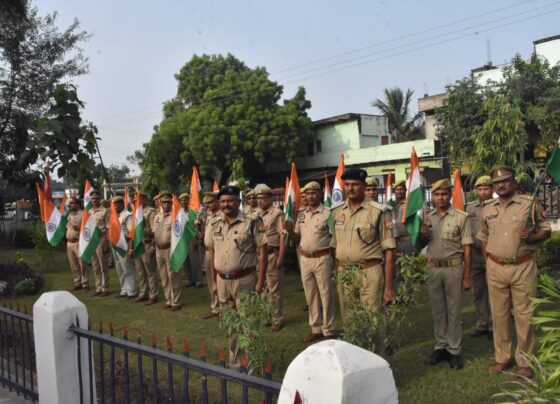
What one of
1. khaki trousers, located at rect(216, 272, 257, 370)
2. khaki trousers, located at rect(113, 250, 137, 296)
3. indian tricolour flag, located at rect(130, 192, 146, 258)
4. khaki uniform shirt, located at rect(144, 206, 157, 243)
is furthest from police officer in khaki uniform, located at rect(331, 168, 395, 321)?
khaki trousers, located at rect(113, 250, 137, 296)

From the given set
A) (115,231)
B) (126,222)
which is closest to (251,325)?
(115,231)

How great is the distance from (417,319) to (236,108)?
75.8 feet

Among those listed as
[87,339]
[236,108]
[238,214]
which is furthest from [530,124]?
[87,339]

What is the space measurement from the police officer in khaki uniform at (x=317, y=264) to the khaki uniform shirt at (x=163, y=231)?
2.98 m

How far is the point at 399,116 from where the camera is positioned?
3431 cm

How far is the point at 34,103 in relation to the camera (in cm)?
1315

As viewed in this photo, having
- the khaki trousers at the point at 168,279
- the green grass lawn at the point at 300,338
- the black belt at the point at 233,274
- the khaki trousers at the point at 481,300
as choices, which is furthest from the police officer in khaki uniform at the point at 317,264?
the khaki trousers at the point at 168,279

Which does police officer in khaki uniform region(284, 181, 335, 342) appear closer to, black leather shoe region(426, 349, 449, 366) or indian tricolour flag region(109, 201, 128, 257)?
black leather shoe region(426, 349, 449, 366)

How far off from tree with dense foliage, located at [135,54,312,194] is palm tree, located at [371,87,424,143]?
21.4 feet

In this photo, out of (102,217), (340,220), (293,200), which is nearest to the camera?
(340,220)

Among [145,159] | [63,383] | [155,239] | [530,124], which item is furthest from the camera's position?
[145,159]

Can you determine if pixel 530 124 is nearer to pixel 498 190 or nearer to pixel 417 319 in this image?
pixel 417 319

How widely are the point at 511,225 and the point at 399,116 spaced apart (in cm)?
3085

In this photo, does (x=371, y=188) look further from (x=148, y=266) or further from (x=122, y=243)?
(x=122, y=243)
